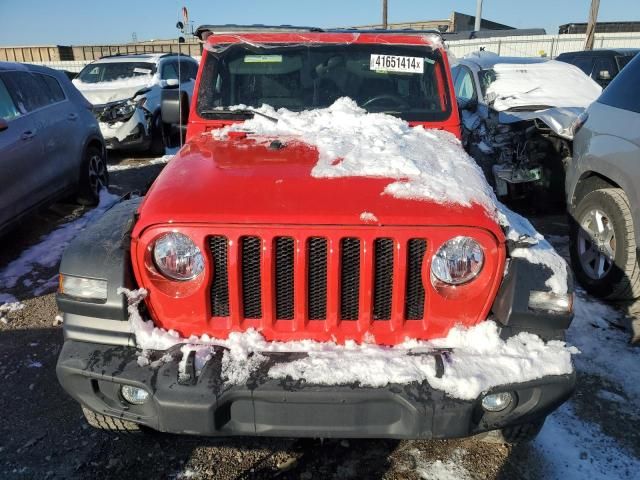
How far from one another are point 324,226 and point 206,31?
90.6 inches

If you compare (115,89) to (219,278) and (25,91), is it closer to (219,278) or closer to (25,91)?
(25,91)

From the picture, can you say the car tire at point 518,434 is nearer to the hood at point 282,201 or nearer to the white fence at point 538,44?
the hood at point 282,201

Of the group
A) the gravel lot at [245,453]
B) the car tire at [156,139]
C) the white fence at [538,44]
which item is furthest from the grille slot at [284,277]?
the white fence at [538,44]

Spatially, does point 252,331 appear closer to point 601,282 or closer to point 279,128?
point 279,128

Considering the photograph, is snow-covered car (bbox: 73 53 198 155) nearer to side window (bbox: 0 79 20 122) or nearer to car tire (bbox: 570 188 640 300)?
side window (bbox: 0 79 20 122)

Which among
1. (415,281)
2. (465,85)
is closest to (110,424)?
(415,281)

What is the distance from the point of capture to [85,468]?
2.58 m

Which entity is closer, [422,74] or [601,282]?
[422,74]

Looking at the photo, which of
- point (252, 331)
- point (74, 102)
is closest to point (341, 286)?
point (252, 331)

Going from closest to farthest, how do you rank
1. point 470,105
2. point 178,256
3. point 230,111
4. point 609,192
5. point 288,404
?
point 288,404
point 178,256
point 230,111
point 609,192
point 470,105

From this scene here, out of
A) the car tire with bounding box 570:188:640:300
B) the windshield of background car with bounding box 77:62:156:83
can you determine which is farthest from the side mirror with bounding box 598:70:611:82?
Answer: the windshield of background car with bounding box 77:62:156:83

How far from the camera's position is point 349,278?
7.08ft

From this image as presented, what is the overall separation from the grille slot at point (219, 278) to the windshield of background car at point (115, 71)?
30.8 feet

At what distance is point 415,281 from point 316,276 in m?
0.41
